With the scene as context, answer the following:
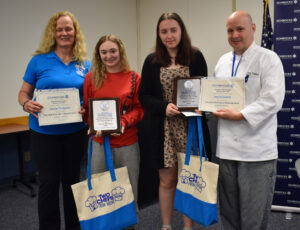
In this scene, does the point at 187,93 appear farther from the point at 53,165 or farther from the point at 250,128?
the point at 53,165

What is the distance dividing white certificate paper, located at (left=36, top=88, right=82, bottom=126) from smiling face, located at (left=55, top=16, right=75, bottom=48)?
0.35m

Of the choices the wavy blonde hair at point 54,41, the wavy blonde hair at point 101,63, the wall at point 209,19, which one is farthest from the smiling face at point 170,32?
the wall at point 209,19

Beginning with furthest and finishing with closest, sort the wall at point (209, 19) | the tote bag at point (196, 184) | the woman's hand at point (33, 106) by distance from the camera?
1. the wall at point (209, 19)
2. the woman's hand at point (33, 106)
3. the tote bag at point (196, 184)

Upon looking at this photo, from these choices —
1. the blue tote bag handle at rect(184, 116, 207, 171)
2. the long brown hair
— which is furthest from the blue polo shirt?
the blue tote bag handle at rect(184, 116, 207, 171)

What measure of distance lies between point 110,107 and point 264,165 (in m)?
0.97

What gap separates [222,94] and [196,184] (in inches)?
22.1

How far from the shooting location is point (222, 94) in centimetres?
157

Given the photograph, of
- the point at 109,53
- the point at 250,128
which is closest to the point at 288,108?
the point at 250,128

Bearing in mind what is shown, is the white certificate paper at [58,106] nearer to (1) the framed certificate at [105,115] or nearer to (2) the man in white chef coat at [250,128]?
(1) the framed certificate at [105,115]

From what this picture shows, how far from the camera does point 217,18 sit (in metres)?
4.28

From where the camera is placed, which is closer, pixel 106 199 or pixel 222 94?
pixel 222 94

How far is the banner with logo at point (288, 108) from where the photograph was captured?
7.84 feet

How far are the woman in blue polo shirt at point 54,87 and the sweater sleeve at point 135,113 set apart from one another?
371mm

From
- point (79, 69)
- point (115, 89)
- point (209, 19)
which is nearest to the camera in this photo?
point (115, 89)
